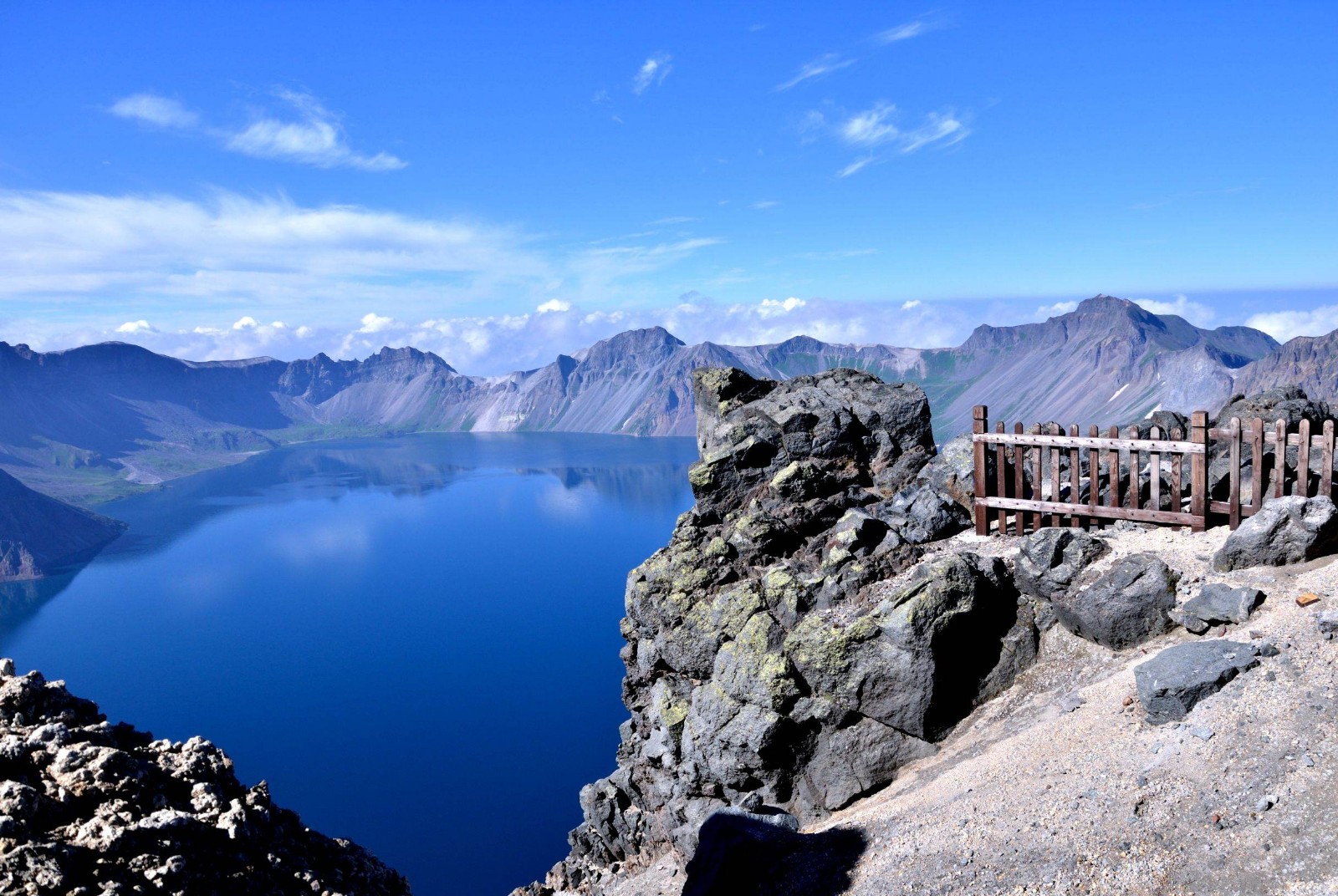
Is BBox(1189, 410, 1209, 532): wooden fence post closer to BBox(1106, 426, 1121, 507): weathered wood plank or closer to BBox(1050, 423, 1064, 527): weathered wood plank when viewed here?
BBox(1106, 426, 1121, 507): weathered wood plank

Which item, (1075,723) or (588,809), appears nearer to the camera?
(1075,723)

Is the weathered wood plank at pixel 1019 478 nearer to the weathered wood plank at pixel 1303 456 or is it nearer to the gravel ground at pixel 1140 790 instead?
the gravel ground at pixel 1140 790

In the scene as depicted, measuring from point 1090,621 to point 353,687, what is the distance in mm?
70360

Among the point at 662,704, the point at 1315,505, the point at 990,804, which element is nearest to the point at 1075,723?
the point at 990,804

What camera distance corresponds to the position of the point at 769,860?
35.5ft

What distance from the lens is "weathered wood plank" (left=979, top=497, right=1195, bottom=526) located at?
13648 millimetres

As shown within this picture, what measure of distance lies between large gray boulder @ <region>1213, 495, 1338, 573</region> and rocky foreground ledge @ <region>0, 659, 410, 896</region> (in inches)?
517

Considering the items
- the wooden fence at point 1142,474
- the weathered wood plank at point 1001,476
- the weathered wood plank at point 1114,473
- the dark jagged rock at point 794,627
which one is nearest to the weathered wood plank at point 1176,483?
the wooden fence at point 1142,474

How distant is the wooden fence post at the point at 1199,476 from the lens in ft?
42.4

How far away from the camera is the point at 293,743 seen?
60.1 metres

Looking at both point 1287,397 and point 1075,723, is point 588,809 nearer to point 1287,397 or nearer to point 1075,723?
point 1075,723

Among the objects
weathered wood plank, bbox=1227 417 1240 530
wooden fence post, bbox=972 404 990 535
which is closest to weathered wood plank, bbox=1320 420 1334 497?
weathered wood plank, bbox=1227 417 1240 530

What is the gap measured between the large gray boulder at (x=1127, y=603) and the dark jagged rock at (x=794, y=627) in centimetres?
127

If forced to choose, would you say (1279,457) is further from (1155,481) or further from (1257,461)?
(1155,481)
